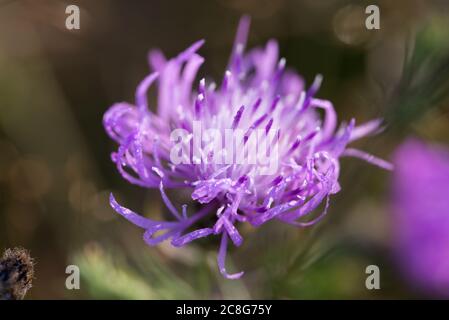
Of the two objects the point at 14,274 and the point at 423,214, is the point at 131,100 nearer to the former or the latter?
the point at 423,214

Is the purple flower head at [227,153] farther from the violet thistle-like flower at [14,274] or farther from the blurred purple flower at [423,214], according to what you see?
the blurred purple flower at [423,214]

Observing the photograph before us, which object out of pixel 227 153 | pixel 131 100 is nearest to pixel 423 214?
pixel 227 153

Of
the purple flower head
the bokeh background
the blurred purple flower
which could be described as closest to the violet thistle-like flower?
the purple flower head

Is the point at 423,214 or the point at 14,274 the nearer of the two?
the point at 14,274

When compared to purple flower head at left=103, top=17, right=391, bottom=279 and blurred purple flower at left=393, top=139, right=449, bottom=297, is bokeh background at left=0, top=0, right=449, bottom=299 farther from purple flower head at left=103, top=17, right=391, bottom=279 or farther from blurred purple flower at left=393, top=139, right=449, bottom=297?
purple flower head at left=103, top=17, right=391, bottom=279

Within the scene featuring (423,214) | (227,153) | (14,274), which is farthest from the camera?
(423,214)

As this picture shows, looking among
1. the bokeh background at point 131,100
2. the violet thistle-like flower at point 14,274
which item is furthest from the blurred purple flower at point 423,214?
the violet thistle-like flower at point 14,274
